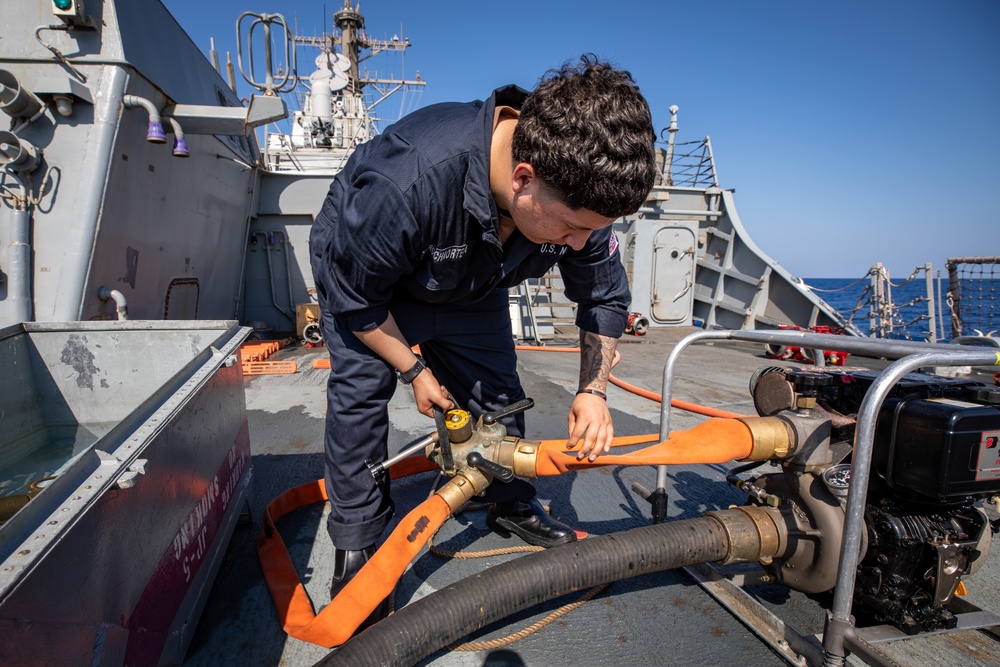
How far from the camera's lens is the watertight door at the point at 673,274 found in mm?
8688

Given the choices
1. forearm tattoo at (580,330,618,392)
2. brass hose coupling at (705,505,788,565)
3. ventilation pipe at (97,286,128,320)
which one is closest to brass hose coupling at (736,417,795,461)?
brass hose coupling at (705,505,788,565)

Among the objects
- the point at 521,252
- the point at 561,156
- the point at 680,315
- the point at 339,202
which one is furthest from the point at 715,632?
the point at 680,315

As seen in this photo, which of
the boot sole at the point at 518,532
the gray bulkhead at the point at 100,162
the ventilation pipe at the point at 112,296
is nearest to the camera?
the boot sole at the point at 518,532

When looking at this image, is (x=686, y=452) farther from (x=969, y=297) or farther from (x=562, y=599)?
(x=969, y=297)

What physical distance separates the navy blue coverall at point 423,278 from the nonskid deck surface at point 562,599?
11.1 inches

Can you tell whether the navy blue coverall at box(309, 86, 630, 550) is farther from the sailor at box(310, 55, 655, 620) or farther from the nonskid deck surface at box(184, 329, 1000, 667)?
the nonskid deck surface at box(184, 329, 1000, 667)

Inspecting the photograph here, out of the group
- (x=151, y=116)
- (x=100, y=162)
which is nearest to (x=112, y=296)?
(x=100, y=162)

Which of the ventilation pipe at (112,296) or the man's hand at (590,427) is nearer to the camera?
the man's hand at (590,427)

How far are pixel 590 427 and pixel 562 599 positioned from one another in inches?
22.9

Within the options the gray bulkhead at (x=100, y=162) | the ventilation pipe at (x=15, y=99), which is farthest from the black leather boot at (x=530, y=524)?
the ventilation pipe at (x=15, y=99)

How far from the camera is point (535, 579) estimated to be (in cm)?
135

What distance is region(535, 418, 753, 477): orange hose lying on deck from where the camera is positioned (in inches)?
54.2

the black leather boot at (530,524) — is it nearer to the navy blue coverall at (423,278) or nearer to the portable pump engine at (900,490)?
the navy blue coverall at (423,278)

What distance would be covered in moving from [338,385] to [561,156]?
38.5 inches
